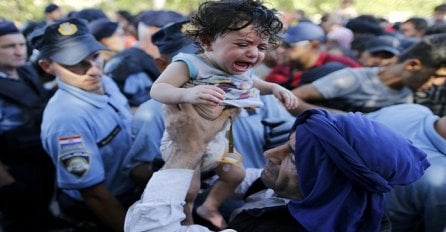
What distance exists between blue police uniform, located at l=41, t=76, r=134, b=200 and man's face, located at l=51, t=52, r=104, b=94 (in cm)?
6

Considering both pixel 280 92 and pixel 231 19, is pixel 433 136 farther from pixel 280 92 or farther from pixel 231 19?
pixel 231 19

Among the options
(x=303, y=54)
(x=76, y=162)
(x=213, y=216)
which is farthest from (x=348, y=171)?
(x=303, y=54)

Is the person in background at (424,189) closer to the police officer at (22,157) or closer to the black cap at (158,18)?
the police officer at (22,157)

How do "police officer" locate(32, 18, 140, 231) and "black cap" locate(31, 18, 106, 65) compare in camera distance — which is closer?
"police officer" locate(32, 18, 140, 231)

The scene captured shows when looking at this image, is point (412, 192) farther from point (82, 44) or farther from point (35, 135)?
point (35, 135)

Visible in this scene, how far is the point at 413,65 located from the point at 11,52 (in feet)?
10.8

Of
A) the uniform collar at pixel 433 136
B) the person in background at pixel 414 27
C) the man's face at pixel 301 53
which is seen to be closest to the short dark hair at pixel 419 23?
the person in background at pixel 414 27

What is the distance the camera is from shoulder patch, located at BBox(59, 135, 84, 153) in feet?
7.79

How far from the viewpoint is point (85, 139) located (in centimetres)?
244

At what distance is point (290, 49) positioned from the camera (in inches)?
192

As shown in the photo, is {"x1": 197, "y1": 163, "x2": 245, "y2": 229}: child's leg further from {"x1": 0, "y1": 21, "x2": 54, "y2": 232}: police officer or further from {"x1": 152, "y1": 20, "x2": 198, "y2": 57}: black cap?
{"x1": 0, "y1": 21, "x2": 54, "y2": 232}: police officer

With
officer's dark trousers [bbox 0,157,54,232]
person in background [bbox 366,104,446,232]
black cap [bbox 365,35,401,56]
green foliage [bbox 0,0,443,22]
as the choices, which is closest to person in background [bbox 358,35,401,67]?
black cap [bbox 365,35,401,56]

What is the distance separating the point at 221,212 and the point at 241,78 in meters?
0.97

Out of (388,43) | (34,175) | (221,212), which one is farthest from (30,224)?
(388,43)
